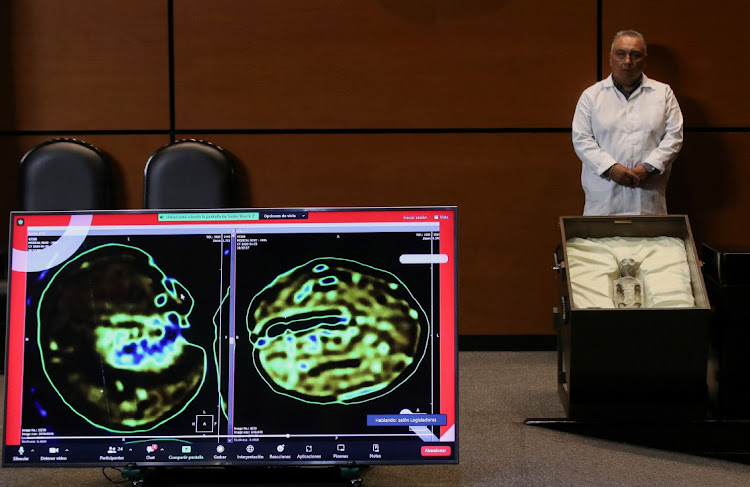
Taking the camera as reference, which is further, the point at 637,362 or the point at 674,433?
the point at 637,362

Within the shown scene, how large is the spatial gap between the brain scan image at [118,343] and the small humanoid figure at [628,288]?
1606mm

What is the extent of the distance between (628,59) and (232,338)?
9.49 ft

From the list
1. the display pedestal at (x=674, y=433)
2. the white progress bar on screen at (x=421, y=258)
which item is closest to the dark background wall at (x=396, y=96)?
the display pedestal at (x=674, y=433)

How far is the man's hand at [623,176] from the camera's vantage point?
11.4 feet

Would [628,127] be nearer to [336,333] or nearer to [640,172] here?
[640,172]

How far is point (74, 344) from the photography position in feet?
3.75

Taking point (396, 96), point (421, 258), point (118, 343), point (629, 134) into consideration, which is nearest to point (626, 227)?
point (629, 134)

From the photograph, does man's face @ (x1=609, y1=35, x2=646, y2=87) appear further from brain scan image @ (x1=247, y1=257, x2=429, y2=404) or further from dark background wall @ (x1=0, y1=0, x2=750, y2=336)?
brain scan image @ (x1=247, y1=257, x2=429, y2=404)

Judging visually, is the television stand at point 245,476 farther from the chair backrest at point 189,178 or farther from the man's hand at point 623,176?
the man's hand at point 623,176

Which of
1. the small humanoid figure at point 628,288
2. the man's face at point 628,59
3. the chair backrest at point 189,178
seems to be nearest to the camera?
the small humanoid figure at point 628,288

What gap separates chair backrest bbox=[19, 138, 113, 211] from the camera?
343cm

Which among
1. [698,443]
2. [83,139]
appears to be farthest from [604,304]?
[83,139]

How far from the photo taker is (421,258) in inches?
45.9

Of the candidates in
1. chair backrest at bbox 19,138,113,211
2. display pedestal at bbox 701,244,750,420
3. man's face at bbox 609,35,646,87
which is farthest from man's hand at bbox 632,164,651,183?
chair backrest at bbox 19,138,113,211
